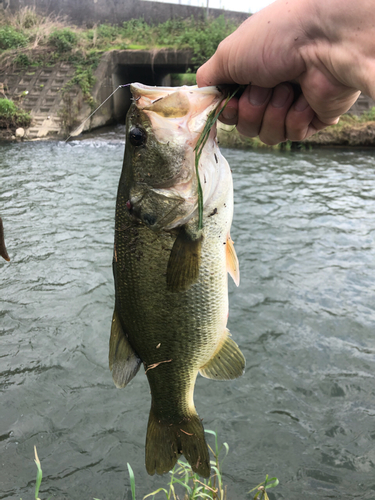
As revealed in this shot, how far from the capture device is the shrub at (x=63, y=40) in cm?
2044

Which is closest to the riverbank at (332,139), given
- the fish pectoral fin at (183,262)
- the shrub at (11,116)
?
the shrub at (11,116)

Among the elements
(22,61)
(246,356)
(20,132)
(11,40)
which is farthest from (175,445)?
(11,40)

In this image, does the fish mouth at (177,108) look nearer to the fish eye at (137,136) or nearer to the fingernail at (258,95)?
the fish eye at (137,136)

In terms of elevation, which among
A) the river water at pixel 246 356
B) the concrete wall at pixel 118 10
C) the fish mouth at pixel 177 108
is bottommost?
the river water at pixel 246 356

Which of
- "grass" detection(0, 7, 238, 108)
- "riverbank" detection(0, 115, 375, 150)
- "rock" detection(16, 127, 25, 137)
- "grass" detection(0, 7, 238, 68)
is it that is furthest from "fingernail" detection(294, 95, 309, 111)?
"grass" detection(0, 7, 238, 68)

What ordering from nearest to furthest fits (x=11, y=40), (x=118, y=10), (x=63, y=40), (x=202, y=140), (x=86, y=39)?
(x=202, y=140) → (x=63, y=40) → (x=11, y=40) → (x=86, y=39) → (x=118, y=10)

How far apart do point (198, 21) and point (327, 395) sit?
951 inches

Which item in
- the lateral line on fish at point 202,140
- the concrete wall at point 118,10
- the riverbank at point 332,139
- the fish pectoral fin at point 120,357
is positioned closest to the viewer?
the lateral line on fish at point 202,140

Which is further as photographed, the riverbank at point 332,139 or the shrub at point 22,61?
the shrub at point 22,61

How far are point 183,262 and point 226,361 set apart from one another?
2.17ft

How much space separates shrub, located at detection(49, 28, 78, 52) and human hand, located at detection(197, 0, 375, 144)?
71.2 feet

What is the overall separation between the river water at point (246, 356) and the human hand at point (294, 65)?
310cm

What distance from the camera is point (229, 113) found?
2.12 metres

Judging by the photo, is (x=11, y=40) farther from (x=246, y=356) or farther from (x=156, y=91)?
(x=156, y=91)
